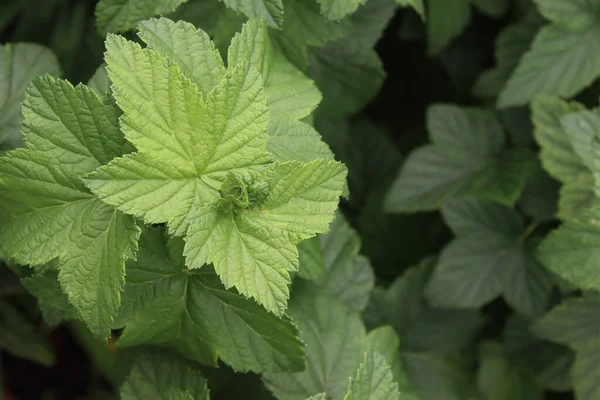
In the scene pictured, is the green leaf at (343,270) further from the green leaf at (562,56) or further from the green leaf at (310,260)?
the green leaf at (562,56)

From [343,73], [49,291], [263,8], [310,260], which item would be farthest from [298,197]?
[343,73]

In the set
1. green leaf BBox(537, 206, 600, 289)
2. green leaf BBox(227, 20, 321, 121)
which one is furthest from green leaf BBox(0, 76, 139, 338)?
green leaf BBox(537, 206, 600, 289)

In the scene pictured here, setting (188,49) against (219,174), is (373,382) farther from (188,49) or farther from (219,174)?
(188,49)

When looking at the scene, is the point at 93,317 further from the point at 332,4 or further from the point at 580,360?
the point at 580,360

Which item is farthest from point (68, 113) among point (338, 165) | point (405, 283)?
point (405, 283)

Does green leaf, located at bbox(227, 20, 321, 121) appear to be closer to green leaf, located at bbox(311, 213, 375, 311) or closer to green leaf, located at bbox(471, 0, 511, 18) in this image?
green leaf, located at bbox(311, 213, 375, 311)

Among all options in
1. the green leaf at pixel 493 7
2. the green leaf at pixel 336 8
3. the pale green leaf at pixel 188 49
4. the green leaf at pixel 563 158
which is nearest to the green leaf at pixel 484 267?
the green leaf at pixel 563 158
